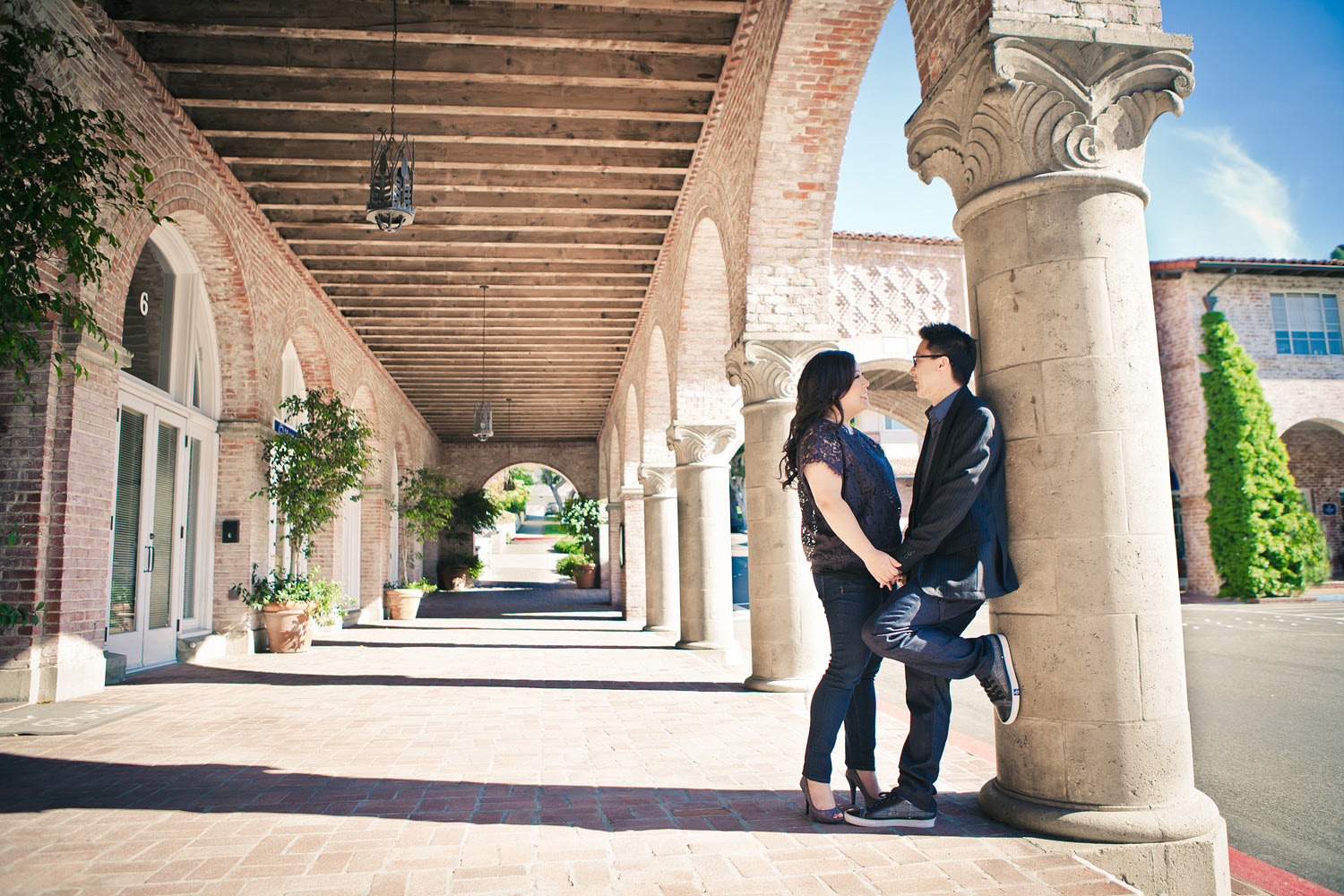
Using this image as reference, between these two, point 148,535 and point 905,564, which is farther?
point 148,535

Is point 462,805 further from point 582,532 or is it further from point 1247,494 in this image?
point 582,532

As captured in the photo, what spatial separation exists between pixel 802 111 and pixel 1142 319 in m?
3.67

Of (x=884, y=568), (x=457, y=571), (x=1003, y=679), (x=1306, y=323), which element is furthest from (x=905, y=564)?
(x=457, y=571)

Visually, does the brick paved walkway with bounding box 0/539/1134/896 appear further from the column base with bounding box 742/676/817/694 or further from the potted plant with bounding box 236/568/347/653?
the potted plant with bounding box 236/568/347/653

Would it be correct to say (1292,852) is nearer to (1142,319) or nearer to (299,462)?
(1142,319)

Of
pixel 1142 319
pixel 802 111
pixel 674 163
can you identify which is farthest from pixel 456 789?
pixel 674 163

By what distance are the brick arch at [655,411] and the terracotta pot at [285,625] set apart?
16.6 ft

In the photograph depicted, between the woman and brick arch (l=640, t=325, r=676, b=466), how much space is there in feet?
29.4

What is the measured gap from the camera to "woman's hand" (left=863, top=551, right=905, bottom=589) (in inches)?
109

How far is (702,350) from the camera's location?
941 cm

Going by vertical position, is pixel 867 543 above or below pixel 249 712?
above

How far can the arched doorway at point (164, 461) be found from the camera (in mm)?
7293

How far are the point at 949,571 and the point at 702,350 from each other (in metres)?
6.84

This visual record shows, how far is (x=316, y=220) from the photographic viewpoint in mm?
9188
